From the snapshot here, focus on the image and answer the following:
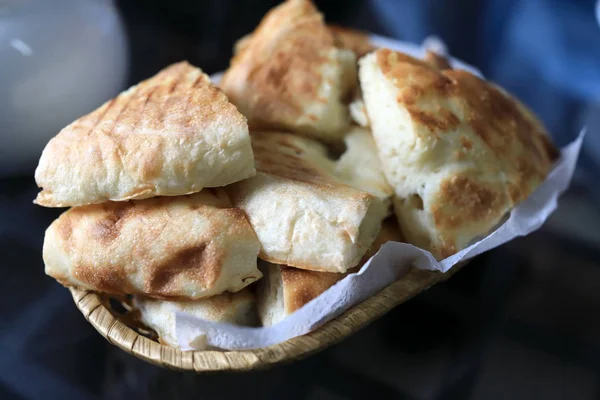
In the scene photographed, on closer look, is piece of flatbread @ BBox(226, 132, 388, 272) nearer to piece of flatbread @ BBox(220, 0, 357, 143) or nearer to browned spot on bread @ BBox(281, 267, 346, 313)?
browned spot on bread @ BBox(281, 267, 346, 313)

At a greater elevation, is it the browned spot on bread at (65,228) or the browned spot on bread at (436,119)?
the browned spot on bread at (436,119)

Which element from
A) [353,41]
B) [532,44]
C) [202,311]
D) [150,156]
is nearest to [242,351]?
[202,311]

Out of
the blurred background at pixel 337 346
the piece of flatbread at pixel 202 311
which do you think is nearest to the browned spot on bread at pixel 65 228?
the piece of flatbread at pixel 202 311

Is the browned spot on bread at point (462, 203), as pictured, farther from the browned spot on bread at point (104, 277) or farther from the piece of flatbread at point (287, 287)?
the browned spot on bread at point (104, 277)

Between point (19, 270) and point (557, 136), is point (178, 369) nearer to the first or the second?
point (19, 270)

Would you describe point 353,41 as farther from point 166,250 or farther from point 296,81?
point 166,250

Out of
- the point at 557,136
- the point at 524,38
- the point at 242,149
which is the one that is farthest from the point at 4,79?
the point at 524,38

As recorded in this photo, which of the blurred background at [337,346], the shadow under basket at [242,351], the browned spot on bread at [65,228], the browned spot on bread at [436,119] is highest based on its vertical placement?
the browned spot on bread at [436,119]
